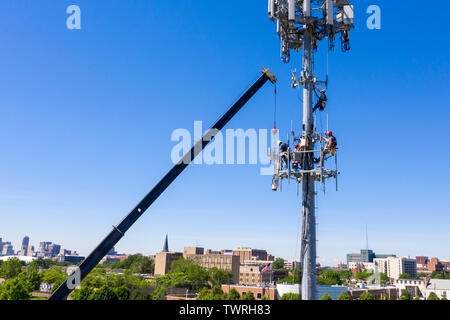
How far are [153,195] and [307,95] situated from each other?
13796 mm

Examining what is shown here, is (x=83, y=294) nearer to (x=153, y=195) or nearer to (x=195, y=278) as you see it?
(x=153, y=195)

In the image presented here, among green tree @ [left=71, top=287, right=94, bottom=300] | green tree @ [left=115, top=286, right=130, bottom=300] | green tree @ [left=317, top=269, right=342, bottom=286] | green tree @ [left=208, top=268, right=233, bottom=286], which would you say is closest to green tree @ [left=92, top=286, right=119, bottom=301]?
green tree @ [left=115, top=286, right=130, bottom=300]

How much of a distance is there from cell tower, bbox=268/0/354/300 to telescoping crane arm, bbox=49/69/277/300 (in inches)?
177

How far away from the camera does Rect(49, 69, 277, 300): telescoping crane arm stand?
875 inches

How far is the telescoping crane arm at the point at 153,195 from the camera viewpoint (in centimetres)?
2222

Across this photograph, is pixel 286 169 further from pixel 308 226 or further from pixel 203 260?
pixel 203 260

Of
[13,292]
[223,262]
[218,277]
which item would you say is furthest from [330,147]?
[223,262]

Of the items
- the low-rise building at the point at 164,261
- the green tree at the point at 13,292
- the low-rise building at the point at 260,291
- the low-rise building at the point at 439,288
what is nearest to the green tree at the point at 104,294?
the green tree at the point at 13,292

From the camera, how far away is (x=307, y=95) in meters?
25.3

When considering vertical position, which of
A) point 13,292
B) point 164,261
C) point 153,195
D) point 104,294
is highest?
point 153,195
